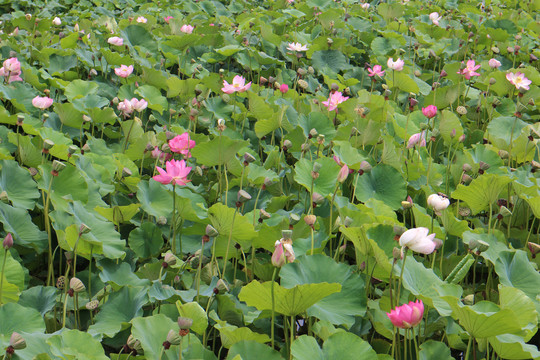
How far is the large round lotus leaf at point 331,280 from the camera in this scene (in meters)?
1.09

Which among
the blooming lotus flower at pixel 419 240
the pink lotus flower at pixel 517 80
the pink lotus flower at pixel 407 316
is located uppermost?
the blooming lotus flower at pixel 419 240

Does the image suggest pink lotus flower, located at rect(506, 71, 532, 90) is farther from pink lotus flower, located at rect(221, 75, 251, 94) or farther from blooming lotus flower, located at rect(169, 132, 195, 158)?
blooming lotus flower, located at rect(169, 132, 195, 158)

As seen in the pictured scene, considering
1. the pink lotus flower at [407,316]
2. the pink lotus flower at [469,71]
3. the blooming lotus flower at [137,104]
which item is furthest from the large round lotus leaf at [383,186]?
the pink lotus flower at [469,71]

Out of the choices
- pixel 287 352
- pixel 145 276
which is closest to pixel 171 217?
pixel 145 276

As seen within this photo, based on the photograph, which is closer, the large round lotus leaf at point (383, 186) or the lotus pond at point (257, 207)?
the lotus pond at point (257, 207)

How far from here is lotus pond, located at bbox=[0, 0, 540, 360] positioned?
3.35 feet

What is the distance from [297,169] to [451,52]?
1.79 meters

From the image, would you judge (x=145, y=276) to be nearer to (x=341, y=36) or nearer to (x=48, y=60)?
(x=48, y=60)

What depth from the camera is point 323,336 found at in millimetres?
1048

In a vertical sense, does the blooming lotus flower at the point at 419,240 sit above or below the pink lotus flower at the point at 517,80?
above

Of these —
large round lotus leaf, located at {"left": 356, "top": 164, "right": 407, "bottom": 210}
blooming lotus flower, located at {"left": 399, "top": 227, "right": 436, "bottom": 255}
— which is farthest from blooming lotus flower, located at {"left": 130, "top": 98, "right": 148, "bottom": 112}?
blooming lotus flower, located at {"left": 399, "top": 227, "right": 436, "bottom": 255}

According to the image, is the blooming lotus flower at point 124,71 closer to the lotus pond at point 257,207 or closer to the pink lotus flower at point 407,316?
the lotus pond at point 257,207

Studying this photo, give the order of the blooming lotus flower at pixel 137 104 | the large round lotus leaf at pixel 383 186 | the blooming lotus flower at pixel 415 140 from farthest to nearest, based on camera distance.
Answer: the blooming lotus flower at pixel 137 104 → the blooming lotus flower at pixel 415 140 → the large round lotus leaf at pixel 383 186

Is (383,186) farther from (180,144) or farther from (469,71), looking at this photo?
(469,71)
